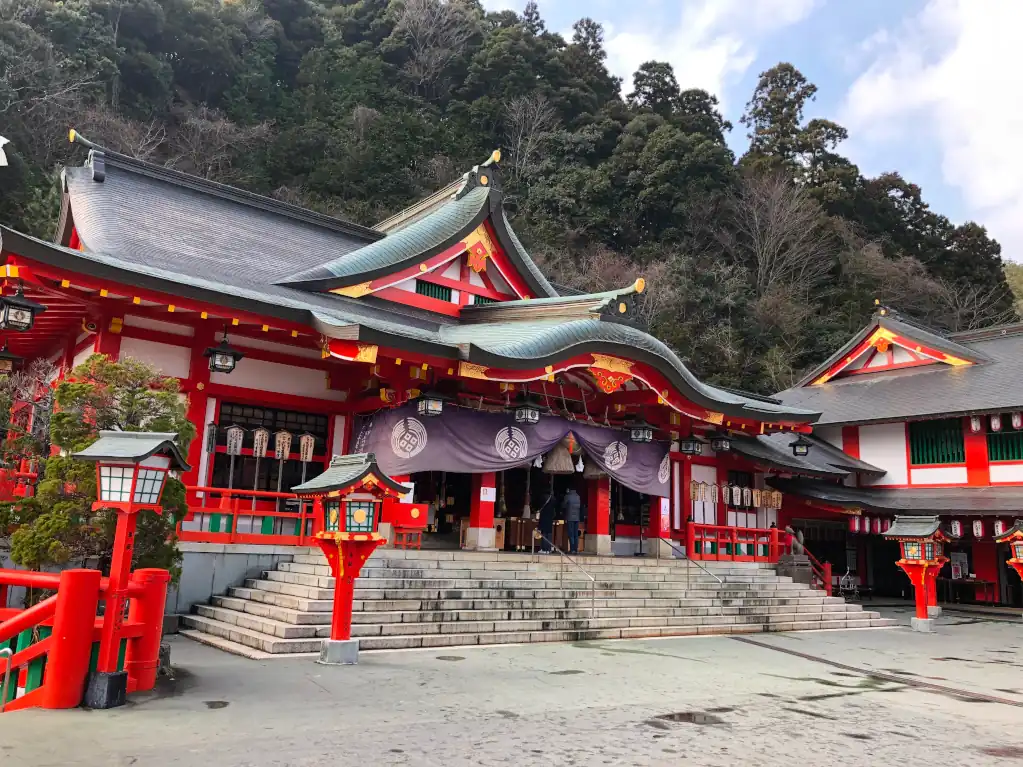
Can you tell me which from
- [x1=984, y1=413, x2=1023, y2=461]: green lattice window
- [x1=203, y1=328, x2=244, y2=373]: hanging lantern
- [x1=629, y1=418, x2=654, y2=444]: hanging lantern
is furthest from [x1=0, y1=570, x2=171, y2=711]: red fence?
[x1=984, y1=413, x2=1023, y2=461]: green lattice window

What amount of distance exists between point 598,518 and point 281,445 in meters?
6.84

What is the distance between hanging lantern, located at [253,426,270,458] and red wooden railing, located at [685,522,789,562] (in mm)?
9497

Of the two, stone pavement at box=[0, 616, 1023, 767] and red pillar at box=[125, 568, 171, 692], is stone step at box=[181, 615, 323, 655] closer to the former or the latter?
stone pavement at box=[0, 616, 1023, 767]

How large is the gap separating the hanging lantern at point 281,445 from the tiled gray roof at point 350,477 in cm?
455

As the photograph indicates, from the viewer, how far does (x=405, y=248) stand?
16.3 m

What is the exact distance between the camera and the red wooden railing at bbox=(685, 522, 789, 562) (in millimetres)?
17016

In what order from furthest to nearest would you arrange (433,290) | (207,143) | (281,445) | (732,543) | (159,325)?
(207,143) < (732,543) < (433,290) < (281,445) < (159,325)

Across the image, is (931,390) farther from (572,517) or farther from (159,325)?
(159,325)

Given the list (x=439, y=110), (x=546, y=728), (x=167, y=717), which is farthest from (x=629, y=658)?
(x=439, y=110)

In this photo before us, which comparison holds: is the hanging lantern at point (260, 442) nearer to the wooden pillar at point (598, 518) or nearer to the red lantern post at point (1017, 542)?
the wooden pillar at point (598, 518)

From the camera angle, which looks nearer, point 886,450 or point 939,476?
point 939,476

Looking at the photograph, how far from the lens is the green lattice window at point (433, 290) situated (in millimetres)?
Result: 16547

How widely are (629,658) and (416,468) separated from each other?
16.2ft

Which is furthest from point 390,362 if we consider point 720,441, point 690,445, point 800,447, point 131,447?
point 800,447
